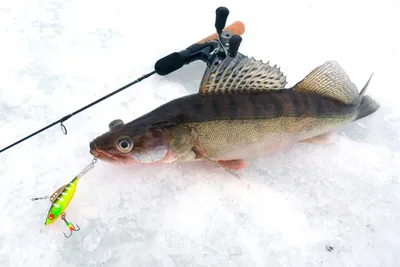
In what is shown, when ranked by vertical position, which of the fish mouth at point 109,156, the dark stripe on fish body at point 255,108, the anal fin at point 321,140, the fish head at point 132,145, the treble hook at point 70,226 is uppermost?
the dark stripe on fish body at point 255,108

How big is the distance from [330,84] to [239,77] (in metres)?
1.08

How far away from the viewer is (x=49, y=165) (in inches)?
117

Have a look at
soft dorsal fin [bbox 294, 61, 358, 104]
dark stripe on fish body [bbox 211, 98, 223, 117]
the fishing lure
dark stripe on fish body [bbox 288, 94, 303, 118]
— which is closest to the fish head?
the fishing lure

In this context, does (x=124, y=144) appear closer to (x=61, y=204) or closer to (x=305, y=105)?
(x=61, y=204)

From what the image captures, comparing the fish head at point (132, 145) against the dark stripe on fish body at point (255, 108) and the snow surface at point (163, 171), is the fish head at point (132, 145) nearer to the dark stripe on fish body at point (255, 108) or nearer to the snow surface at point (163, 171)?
the snow surface at point (163, 171)

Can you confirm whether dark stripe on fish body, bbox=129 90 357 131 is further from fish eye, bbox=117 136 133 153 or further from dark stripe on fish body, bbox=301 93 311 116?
fish eye, bbox=117 136 133 153

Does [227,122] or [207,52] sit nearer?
[227,122]

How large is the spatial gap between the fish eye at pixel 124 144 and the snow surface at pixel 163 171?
1.05 ft

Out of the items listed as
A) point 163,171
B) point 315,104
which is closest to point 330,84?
point 315,104

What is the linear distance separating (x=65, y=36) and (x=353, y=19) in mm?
4423

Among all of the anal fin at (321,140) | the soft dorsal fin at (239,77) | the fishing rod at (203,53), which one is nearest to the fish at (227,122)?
the soft dorsal fin at (239,77)

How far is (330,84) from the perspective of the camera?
346 centimetres

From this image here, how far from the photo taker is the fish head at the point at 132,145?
8.96 ft

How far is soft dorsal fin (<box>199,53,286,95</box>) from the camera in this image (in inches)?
118
